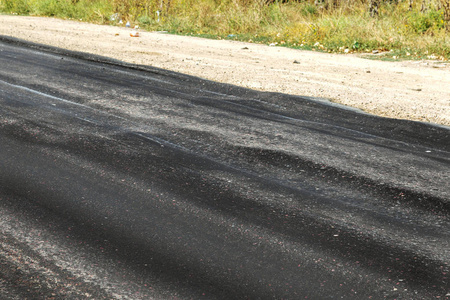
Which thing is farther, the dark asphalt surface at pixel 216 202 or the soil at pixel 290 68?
the soil at pixel 290 68

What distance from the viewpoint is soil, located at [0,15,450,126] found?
9.60m

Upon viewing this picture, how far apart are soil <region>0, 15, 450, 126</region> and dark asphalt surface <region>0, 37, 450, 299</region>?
163 cm

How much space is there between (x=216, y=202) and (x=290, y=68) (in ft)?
29.9

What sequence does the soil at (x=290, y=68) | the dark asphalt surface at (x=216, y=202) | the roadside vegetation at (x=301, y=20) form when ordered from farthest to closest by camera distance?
1. the roadside vegetation at (x=301, y=20)
2. the soil at (x=290, y=68)
3. the dark asphalt surface at (x=216, y=202)

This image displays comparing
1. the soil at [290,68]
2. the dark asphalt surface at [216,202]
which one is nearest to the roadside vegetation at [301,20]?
the soil at [290,68]

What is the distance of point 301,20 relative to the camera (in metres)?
20.2

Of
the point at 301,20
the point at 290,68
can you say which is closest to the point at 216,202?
the point at 290,68

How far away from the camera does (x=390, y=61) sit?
579 inches

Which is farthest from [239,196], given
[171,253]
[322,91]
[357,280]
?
[322,91]

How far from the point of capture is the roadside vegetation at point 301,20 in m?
16.5

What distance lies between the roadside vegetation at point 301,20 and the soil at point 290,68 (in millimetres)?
1165

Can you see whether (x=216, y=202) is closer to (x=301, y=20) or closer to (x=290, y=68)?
(x=290, y=68)

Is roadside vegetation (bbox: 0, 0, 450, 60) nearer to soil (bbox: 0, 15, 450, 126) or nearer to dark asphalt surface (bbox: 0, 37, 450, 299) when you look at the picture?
soil (bbox: 0, 15, 450, 126)

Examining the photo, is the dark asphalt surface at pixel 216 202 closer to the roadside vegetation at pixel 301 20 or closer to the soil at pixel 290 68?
the soil at pixel 290 68
